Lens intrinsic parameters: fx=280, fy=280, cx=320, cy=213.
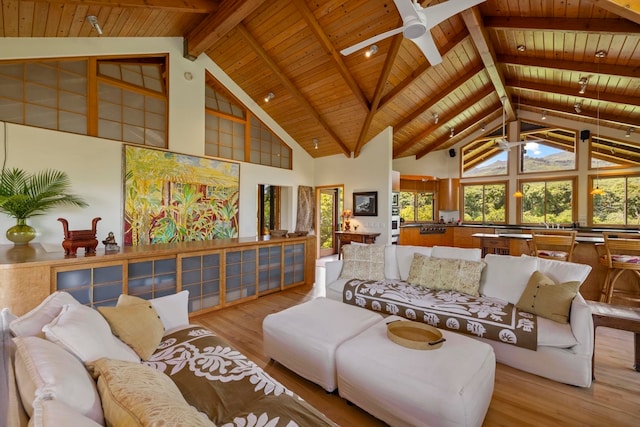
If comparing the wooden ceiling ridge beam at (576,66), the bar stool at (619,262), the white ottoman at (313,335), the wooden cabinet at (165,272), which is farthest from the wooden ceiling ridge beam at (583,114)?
the white ottoman at (313,335)

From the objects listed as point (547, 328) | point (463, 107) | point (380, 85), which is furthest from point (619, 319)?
point (463, 107)

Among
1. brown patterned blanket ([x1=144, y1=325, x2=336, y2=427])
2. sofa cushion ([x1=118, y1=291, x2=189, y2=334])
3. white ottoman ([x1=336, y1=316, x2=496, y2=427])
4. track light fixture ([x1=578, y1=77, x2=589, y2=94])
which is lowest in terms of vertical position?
white ottoman ([x1=336, y1=316, x2=496, y2=427])

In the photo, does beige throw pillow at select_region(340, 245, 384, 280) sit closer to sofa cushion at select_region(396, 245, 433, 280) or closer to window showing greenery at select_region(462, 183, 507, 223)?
sofa cushion at select_region(396, 245, 433, 280)

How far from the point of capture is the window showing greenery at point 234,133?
571cm

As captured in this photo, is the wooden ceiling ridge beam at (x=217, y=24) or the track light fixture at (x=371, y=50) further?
the track light fixture at (x=371, y=50)

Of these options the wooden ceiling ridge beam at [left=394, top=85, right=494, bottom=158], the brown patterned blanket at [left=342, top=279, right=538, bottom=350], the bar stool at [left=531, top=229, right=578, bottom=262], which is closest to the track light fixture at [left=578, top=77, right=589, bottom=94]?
the wooden ceiling ridge beam at [left=394, top=85, right=494, bottom=158]

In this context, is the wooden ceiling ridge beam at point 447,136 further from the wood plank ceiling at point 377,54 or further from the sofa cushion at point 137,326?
the sofa cushion at point 137,326

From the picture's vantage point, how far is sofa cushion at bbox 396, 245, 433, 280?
141 inches

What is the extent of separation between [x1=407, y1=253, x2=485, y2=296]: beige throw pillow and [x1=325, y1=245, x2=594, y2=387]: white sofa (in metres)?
0.12

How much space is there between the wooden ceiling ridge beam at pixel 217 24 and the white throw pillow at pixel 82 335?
389cm

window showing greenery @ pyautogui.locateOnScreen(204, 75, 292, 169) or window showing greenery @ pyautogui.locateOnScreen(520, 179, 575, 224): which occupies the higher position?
window showing greenery @ pyautogui.locateOnScreen(204, 75, 292, 169)

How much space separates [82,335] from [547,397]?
→ 2973 millimetres

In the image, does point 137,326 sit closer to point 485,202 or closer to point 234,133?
point 234,133

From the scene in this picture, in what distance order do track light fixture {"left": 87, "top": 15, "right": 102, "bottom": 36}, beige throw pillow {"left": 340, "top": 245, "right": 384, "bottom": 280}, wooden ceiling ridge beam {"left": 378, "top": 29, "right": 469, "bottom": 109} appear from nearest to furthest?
track light fixture {"left": 87, "top": 15, "right": 102, "bottom": 36}
beige throw pillow {"left": 340, "top": 245, "right": 384, "bottom": 280}
wooden ceiling ridge beam {"left": 378, "top": 29, "right": 469, "bottom": 109}
